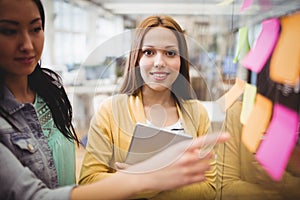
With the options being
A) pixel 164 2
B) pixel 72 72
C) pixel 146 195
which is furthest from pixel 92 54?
pixel 146 195

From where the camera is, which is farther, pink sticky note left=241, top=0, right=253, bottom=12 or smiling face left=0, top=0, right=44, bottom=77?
pink sticky note left=241, top=0, right=253, bottom=12

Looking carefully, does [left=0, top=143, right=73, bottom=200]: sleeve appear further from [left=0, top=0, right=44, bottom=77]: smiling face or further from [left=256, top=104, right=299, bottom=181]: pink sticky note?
[left=256, top=104, right=299, bottom=181]: pink sticky note

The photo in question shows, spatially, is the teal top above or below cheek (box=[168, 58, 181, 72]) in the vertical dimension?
below

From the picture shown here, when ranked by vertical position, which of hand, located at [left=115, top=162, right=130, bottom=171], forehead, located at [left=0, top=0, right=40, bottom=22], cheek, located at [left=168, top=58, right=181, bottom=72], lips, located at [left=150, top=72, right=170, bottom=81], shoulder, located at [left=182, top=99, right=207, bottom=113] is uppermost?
forehead, located at [left=0, top=0, right=40, bottom=22]

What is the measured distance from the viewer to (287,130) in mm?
592

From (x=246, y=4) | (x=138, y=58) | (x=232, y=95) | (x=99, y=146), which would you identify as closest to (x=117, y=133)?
(x=99, y=146)

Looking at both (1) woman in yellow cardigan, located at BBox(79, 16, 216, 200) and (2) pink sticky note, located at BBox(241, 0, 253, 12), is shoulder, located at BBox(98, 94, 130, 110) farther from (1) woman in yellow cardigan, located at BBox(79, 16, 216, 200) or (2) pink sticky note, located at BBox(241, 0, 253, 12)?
(2) pink sticky note, located at BBox(241, 0, 253, 12)

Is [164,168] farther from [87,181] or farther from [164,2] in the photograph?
[164,2]

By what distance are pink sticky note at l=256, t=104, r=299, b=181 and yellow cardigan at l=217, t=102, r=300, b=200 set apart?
0.03 metres

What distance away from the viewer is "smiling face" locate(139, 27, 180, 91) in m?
0.60

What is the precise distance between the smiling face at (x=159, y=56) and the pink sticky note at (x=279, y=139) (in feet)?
0.65

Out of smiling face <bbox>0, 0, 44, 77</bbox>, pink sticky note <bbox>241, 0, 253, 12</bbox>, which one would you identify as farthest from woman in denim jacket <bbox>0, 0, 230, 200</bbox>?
pink sticky note <bbox>241, 0, 253, 12</bbox>

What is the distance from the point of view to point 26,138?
1.80 feet

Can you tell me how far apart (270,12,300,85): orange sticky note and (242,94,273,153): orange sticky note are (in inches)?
2.0
